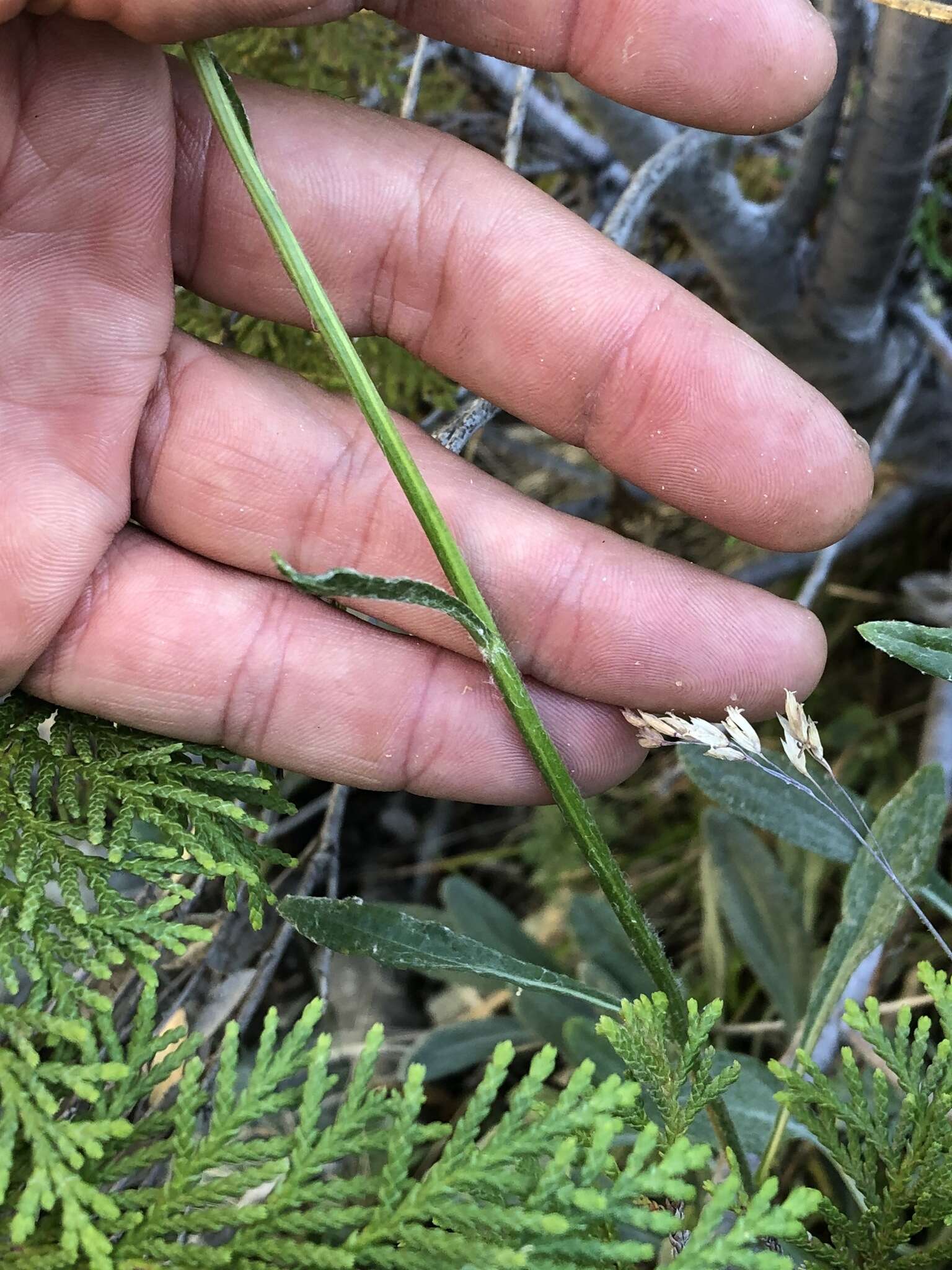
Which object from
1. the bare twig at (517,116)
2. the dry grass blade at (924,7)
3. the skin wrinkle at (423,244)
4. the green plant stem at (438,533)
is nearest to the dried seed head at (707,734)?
the green plant stem at (438,533)

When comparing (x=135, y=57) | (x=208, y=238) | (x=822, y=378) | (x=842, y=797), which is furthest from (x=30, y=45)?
(x=842, y=797)

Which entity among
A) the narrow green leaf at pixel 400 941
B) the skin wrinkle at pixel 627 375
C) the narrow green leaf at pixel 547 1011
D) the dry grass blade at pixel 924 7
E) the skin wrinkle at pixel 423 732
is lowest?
the narrow green leaf at pixel 547 1011

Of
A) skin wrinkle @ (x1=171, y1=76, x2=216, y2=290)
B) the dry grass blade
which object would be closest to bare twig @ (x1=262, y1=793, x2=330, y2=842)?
skin wrinkle @ (x1=171, y1=76, x2=216, y2=290)

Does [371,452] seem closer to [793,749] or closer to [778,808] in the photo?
[793,749]

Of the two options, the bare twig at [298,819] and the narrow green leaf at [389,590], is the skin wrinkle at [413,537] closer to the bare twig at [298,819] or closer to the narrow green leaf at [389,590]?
the narrow green leaf at [389,590]

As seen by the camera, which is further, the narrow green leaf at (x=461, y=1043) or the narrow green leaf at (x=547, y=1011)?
the narrow green leaf at (x=461, y=1043)

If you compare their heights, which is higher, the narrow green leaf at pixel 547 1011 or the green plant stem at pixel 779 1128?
the green plant stem at pixel 779 1128

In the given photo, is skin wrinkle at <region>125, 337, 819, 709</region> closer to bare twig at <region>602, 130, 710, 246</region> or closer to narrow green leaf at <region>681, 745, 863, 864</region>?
narrow green leaf at <region>681, 745, 863, 864</region>

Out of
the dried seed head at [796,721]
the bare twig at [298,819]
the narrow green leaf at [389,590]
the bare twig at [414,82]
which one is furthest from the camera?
the bare twig at [298,819]
